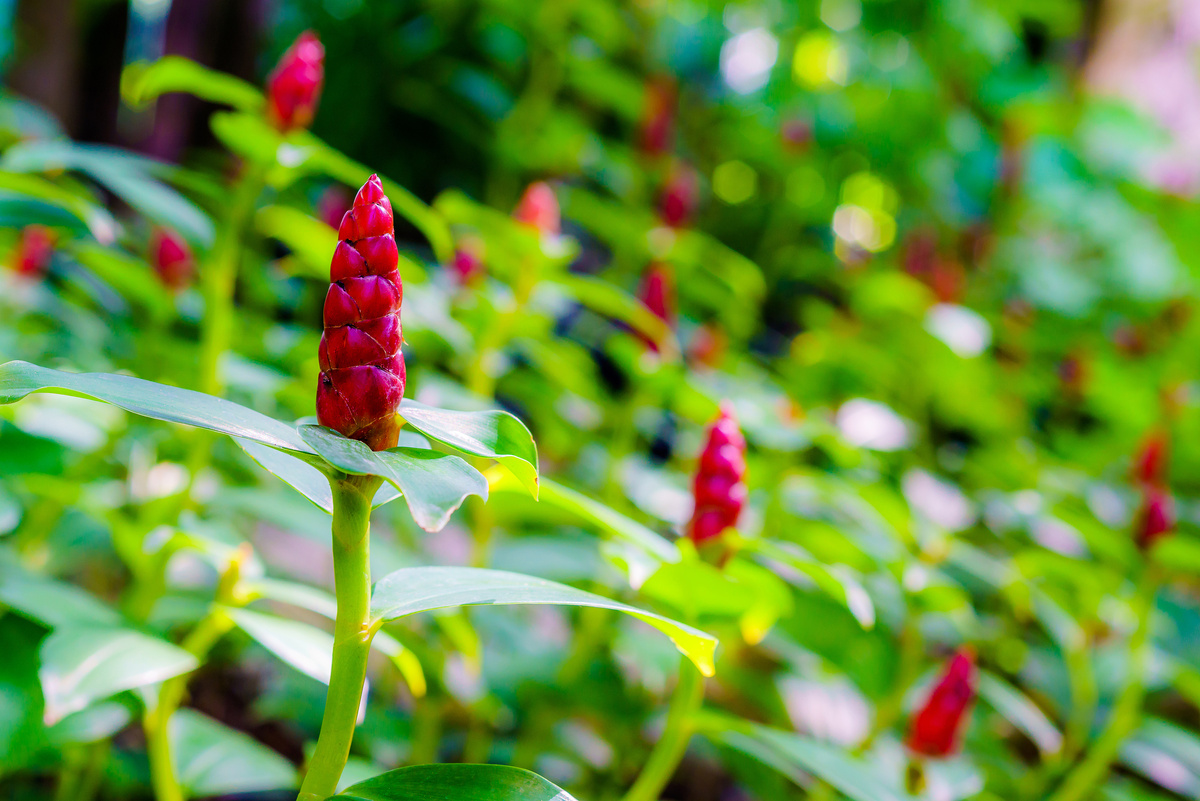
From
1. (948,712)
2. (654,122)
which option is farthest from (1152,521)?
(654,122)

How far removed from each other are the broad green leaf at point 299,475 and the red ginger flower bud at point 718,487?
1.00ft

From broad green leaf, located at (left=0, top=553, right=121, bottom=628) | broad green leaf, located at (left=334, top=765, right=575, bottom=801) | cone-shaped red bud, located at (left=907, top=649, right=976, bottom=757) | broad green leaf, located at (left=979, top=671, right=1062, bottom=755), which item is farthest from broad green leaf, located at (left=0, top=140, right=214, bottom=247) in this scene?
broad green leaf, located at (left=979, top=671, right=1062, bottom=755)

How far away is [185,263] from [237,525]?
46 cm

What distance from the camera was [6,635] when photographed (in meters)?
0.63

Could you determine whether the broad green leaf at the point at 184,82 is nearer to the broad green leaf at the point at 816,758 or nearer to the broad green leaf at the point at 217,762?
the broad green leaf at the point at 217,762

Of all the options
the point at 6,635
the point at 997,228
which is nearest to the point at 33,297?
the point at 6,635

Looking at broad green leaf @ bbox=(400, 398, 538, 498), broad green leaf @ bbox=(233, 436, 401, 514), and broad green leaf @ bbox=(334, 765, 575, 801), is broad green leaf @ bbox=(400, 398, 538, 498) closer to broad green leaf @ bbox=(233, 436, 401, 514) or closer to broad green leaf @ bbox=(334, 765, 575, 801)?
broad green leaf @ bbox=(233, 436, 401, 514)

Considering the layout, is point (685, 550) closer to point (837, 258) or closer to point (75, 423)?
point (75, 423)

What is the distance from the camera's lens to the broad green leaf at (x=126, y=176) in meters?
0.71

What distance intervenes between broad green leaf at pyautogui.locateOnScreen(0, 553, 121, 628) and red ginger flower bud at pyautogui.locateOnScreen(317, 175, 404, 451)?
0.36 metres

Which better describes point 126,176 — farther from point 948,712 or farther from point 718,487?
point 948,712

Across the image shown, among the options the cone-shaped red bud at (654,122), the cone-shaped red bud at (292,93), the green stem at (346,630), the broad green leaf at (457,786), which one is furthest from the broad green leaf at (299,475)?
the cone-shaped red bud at (654,122)

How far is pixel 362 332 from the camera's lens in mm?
371

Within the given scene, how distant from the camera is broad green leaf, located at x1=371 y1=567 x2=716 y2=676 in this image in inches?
→ 14.4
